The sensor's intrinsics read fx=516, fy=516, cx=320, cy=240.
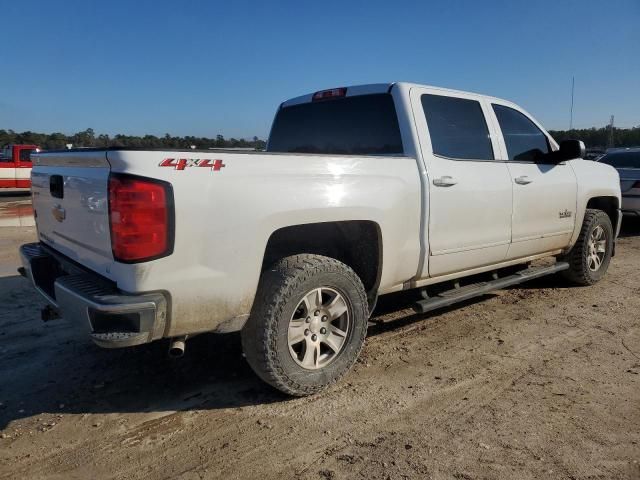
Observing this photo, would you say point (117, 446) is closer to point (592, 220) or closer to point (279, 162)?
point (279, 162)

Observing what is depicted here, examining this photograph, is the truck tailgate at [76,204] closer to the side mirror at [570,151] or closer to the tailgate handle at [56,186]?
the tailgate handle at [56,186]

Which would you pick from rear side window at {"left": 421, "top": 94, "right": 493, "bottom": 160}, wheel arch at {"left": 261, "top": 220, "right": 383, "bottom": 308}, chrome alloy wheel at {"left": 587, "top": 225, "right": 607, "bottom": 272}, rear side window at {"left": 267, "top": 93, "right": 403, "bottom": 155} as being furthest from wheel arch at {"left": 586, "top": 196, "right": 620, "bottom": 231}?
wheel arch at {"left": 261, "top": 220, "right": 383, "bottom": 308}

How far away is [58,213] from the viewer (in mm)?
3342

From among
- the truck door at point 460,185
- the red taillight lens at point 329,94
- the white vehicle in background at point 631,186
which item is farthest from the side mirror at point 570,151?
the white vehicle in background at point 631,186

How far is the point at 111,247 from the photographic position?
264cm

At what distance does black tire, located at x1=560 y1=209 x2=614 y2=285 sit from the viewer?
224 inches

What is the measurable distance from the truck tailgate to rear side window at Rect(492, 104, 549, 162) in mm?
3531

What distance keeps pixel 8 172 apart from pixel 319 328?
19610 mm

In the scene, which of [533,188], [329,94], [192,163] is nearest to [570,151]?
[533,188]

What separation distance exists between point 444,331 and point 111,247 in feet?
9.68

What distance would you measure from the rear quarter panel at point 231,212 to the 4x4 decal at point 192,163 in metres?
0.02

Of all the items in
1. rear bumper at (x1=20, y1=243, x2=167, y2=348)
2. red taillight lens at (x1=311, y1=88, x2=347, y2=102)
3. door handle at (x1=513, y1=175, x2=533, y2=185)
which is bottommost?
rear bumper at (x1=20, y1=243, x2=167, y2=348)

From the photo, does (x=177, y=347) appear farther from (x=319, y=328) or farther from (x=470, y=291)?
(x=470, y=291)

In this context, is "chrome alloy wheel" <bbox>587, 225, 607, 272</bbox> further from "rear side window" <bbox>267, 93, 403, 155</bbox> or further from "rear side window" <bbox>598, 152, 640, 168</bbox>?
"rear side window" <bbox>598, 152, 640, 168</bbox>
